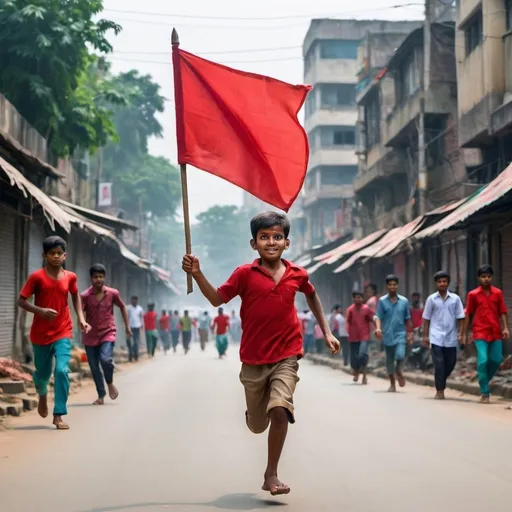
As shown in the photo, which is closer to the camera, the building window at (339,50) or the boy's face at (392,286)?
the boy's face at (392,286)

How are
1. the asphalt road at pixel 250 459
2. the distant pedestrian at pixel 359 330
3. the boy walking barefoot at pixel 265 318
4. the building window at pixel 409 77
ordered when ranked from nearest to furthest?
the asphalt road at pixel 250 459, the boy walking barefoot at pixel 265 318, the distant pedestrian at pixel 359 330, the building window at pixel 409 77

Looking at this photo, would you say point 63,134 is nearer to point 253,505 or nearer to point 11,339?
point 11,339

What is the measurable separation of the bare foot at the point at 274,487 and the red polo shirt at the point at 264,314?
27.3 inches

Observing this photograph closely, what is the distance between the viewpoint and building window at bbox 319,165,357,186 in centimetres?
6097

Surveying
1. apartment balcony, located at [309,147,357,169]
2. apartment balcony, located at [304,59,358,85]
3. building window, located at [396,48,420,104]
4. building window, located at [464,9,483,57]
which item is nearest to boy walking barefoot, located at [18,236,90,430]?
building window, located at [464,9,483,57]

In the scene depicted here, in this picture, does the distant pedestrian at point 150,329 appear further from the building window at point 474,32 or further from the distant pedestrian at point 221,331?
the building window at point 474,32

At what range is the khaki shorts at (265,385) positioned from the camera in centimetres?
598

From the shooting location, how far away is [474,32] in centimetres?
2314

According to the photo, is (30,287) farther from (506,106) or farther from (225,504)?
(506,106)

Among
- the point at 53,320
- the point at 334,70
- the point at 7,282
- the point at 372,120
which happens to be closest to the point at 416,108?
the point at 372,120

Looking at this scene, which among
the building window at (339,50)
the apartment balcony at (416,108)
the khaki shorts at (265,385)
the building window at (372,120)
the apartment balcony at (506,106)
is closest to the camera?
the khaki shorts at (265,385)

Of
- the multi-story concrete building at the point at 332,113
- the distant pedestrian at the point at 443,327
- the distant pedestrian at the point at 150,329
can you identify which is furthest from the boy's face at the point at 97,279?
the multi-story concrete building at the point at 332,113

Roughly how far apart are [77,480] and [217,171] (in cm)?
234

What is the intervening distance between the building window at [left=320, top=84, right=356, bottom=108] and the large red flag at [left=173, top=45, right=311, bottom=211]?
54298 millimetres
